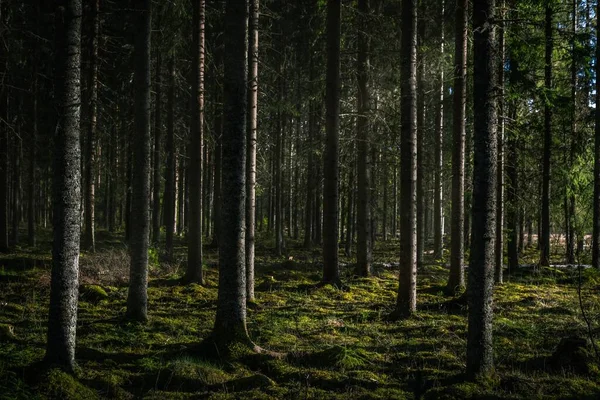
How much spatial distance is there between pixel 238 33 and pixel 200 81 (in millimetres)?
6304

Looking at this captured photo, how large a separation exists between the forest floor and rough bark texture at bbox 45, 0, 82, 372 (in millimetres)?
543

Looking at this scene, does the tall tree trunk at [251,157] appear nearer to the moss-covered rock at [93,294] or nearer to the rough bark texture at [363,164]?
the moss-covered rock at [93,294]

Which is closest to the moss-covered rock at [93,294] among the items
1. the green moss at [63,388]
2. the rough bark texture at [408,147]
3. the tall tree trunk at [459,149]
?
the green moss at [63,388]

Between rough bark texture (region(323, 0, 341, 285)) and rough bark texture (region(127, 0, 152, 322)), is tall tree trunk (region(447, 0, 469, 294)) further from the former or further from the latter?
rough bark texture (region(127, 0, 152, 322))

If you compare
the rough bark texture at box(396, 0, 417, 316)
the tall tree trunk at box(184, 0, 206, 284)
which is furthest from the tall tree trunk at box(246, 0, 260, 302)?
the rough bark texture at box(396, 0, 417, 316)

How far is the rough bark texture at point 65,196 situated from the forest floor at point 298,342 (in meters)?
0.54

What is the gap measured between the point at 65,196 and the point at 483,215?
17.4 ft

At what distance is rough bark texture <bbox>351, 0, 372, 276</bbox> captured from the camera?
617 inches

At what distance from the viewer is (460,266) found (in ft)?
44.2

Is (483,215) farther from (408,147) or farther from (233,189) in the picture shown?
(408,147)

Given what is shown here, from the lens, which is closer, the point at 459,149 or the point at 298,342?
the point at 298,342

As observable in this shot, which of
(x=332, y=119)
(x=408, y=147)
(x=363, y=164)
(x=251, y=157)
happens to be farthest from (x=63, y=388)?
(x=363, y=164)

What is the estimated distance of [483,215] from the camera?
6332 mm

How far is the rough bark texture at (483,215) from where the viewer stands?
6324 mm
